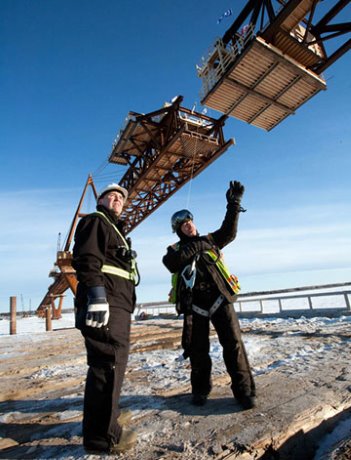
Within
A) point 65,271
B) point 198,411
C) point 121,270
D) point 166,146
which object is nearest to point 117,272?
point 121,270

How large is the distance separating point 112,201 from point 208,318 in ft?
4.71

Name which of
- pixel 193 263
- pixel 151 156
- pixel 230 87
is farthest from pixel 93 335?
pixel 151 156

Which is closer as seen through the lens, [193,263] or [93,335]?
[93,335]

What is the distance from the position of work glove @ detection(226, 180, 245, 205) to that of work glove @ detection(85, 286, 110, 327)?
1652mm

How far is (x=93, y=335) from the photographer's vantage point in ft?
6.01

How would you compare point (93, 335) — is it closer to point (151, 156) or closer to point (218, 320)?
point (218, 320)

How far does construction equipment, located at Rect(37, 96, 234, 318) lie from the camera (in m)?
11.6

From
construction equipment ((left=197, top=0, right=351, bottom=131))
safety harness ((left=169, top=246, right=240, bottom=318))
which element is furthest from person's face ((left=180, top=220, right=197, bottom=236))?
construction equipment ((left=197, top=0, right=351, bottom=131))

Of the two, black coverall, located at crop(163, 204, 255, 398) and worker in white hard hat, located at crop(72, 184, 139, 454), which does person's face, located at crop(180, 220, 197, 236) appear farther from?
worker in white hard hat, located at crop(72, 184, 139, 454)

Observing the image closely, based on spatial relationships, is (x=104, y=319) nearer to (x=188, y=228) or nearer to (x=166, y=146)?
(x=188, y=228)

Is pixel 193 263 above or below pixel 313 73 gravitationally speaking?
below

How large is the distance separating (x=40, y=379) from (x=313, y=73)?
9.93 m

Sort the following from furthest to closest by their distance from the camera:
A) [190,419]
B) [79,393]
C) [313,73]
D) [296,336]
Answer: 1. [313,73]
2. [296,336]
3. [79,393]
4. [190,419]

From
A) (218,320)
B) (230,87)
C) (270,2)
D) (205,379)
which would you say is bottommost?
(205,379)
